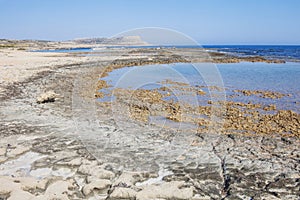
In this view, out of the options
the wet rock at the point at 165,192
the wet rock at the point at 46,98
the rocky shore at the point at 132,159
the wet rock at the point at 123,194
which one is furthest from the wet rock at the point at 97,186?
the wet rock at the point at 46,98

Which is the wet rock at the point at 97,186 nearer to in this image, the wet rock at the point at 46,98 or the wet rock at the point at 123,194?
the wet rock at the point at 123,194

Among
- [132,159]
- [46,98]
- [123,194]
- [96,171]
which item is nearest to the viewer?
[123,194]

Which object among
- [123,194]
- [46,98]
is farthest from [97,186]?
[46,98]

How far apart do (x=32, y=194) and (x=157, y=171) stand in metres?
2.15

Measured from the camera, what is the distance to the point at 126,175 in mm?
5020

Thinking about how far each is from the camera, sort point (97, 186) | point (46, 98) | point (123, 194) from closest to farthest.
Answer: point (123, 194)
point (97, 186)
point (46, 98)

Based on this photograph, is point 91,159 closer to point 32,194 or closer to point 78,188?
point 78,188

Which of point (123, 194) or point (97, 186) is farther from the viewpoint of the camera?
point (97, 186)

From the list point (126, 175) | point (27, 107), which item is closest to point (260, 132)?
point (126, 175)

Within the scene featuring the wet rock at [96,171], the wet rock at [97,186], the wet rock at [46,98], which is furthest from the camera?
the wet rock at [46,98]

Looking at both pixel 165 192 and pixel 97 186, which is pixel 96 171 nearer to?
pixel 97 186

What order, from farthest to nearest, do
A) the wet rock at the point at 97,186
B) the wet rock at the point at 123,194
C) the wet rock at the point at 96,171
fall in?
the wet rock at the point at 96,171 < the wet rock at the point at 97,186 < the wet rock at the point at 123,194

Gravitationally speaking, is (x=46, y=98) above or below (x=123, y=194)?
above

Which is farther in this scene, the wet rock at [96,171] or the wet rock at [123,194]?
the wet rock at [96,171]
